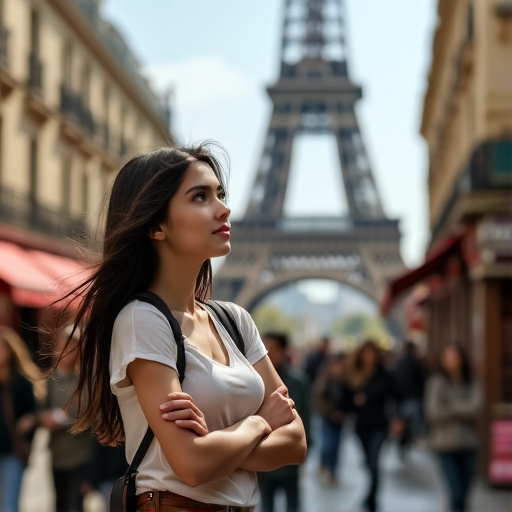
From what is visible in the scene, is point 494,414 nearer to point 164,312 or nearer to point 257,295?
point 164,312

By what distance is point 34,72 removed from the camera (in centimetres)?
2225

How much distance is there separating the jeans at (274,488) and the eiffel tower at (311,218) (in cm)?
4724

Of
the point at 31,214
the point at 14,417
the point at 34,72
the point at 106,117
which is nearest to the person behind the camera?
the point at 14,417

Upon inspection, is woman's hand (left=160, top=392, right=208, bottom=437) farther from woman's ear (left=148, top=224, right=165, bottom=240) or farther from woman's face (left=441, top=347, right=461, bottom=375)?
woman's face (left=441, top=347, right=461, bottom=375)

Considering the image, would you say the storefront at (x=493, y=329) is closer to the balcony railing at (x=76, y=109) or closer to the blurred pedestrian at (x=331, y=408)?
the blurred pedestrian at (x=331, y=408)

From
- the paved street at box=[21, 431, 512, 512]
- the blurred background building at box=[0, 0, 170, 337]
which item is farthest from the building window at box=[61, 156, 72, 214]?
the paved street at box=[21, 431, 512, 512]

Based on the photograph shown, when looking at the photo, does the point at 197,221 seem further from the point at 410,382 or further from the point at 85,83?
the point at 85,83

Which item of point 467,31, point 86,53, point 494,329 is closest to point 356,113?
point 86,53

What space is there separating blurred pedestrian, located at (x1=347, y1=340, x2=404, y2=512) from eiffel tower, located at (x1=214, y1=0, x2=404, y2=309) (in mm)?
44440

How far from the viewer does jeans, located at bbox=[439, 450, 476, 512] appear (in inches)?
368

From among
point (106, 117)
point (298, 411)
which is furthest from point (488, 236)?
point (106, 117)

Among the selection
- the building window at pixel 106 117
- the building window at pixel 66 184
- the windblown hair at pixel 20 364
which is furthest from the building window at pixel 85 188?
the windblown hair at pixel 20 364

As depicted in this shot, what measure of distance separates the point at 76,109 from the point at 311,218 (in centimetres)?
3716

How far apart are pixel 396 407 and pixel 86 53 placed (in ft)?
61.7
